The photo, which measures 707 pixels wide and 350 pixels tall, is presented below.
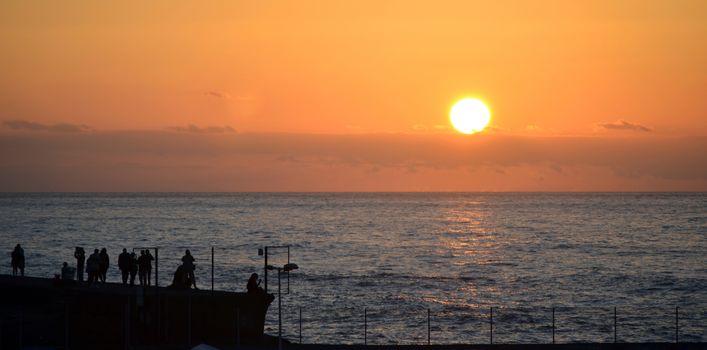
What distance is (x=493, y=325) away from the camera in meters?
57.8

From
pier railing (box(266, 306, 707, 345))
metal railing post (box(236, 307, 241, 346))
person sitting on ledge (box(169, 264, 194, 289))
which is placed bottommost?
pier railing (box(266, 306, 707, 345))

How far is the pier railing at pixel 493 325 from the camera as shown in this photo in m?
52.8

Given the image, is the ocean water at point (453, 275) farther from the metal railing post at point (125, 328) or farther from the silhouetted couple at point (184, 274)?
the metal railing post at point (125, 328)

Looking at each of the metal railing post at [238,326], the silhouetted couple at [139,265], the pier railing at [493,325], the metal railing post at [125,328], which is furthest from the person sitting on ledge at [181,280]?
the pier railing at [493,325]

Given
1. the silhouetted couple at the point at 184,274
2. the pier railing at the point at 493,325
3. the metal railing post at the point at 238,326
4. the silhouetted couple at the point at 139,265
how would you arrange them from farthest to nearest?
the pier railing at the point at 493,325
the silhouetted couple at the point at 139,265
the silhouetted couple at the point at 184,274
the metal railing post at the point at 238,326

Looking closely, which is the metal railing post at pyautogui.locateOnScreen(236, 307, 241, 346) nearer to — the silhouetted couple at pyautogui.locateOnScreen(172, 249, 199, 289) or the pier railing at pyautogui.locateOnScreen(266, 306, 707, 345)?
the silhouetted couple at pyautogui.locateOnScreen(172, 249, 199, 289)

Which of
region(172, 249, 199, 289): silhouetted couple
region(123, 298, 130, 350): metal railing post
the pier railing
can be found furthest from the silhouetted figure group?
the pier railing

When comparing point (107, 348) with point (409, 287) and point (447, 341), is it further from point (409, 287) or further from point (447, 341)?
point (409, 287)

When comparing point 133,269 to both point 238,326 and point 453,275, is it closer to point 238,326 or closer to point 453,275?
point 238,326

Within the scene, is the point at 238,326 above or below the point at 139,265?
below

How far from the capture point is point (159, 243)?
14225 centimetres

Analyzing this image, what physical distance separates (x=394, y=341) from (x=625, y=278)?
136 ft

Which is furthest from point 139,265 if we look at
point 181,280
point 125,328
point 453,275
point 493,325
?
point 453,275

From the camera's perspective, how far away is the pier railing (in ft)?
173
